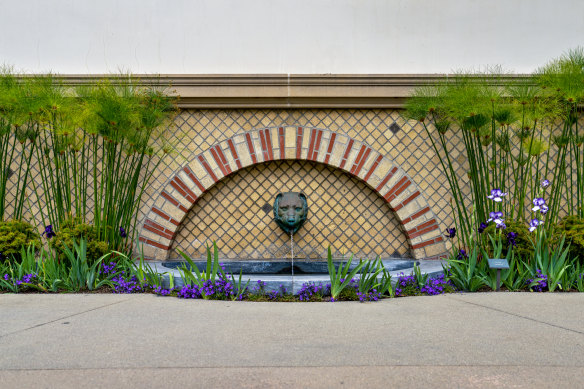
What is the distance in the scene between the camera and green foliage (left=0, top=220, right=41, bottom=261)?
14.5 feet

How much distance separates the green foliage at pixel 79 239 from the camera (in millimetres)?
4340

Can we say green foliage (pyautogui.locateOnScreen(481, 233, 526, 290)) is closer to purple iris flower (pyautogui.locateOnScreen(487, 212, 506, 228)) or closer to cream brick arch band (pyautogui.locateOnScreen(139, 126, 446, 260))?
purple iris flower (pyautogui.locateOnScreen(487, 212, 506, 228))

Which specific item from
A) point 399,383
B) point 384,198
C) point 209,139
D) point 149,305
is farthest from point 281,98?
point 399,383

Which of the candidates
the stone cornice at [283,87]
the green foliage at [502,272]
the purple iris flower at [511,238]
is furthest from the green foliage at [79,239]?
the purple iris flower at [511,238]

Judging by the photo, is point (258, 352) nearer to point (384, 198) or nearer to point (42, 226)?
point (384, 198)

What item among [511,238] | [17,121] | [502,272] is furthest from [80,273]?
[511,238]

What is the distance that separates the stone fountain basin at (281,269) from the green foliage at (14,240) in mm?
1130

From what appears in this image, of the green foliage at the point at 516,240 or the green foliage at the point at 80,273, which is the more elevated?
the green foliage at the point at 516,240

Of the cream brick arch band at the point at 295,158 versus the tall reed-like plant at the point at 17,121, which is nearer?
the tall reed-like plant at the point at 17,121

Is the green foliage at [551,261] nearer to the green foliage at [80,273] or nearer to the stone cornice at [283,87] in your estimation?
the stone cornice at [283,87]

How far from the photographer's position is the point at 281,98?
5.27 m

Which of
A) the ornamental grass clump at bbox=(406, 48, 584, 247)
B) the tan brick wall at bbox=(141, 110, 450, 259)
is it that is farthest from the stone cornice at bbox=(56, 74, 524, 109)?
the ornamental grass clump at bbox=(406, 48, 584, 247)

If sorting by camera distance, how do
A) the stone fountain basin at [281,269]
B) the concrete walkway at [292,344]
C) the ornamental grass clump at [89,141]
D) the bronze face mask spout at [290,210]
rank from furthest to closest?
the bronze face mask spout at [290,210]
the ornamental grass clump at [89,141]
the stone fountain basin at [281,269]
the concrete walkway at [292,344]

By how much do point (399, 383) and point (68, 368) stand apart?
130 centimetres
